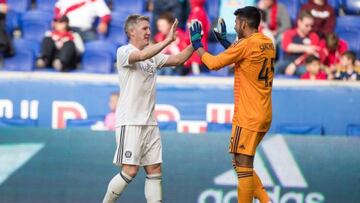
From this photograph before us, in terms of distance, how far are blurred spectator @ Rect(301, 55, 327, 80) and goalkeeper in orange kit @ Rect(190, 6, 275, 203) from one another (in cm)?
270

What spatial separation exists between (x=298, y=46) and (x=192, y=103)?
1599 mm

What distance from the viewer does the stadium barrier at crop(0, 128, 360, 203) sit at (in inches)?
371

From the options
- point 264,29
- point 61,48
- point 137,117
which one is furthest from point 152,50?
point 264,29

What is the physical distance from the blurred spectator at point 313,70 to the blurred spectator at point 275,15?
2.14ft

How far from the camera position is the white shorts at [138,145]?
779 centimetres

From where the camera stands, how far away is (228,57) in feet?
24.5

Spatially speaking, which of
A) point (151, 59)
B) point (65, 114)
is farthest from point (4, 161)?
point (151, 59)

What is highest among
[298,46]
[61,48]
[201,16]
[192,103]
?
[201,16]

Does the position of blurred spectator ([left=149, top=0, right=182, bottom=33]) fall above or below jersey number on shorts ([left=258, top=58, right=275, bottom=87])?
above

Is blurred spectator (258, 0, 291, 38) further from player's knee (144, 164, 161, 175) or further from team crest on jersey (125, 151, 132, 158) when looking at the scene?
team crest on jersey (125, 151, 132, 158)

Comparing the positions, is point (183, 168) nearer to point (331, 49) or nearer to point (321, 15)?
point (331, 49)

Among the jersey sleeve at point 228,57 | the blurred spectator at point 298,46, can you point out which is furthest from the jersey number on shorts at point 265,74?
the blurred spectator at point 298,46

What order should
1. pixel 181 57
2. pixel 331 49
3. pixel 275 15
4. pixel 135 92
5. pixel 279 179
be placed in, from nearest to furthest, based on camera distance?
pixel 135 92 < pixel 181 57 < pixel 279 179 < pixel 331 49 < pixel 275 15

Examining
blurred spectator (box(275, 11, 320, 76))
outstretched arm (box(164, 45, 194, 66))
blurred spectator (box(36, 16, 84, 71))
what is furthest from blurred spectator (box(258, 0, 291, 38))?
outstretched arm (box(164, 45, 194, 66))
